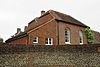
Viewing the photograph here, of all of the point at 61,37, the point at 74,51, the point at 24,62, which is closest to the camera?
the point at 24,62

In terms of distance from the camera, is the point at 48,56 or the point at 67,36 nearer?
the point at 48,56

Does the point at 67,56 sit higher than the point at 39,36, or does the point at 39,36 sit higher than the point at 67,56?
the point at 39,36

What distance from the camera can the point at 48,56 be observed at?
61.3 ft

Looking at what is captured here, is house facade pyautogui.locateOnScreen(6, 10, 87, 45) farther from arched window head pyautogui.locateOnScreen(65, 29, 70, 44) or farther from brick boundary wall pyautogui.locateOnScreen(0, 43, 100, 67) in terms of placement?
brick boundary wall pyautogui.locateOnScreen(0, 43, 100, 67)

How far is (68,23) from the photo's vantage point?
33.1 m

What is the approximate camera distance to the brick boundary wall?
17.8 metres

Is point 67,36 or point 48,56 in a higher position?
point 67,36

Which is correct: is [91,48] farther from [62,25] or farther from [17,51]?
[62,25]

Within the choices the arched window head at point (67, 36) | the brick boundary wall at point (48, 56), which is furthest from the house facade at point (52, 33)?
the brick boundary wall at point (48, 56)

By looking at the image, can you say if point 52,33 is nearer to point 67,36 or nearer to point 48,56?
point 67,36

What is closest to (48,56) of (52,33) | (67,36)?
(52,33)

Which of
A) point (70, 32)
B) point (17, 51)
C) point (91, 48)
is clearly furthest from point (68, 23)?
point (17, 51)

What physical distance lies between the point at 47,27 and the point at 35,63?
14324mm

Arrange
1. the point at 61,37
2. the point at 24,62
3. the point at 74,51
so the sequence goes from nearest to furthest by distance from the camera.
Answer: the point at 24,62, the point at 74,51, the point at 61,37
